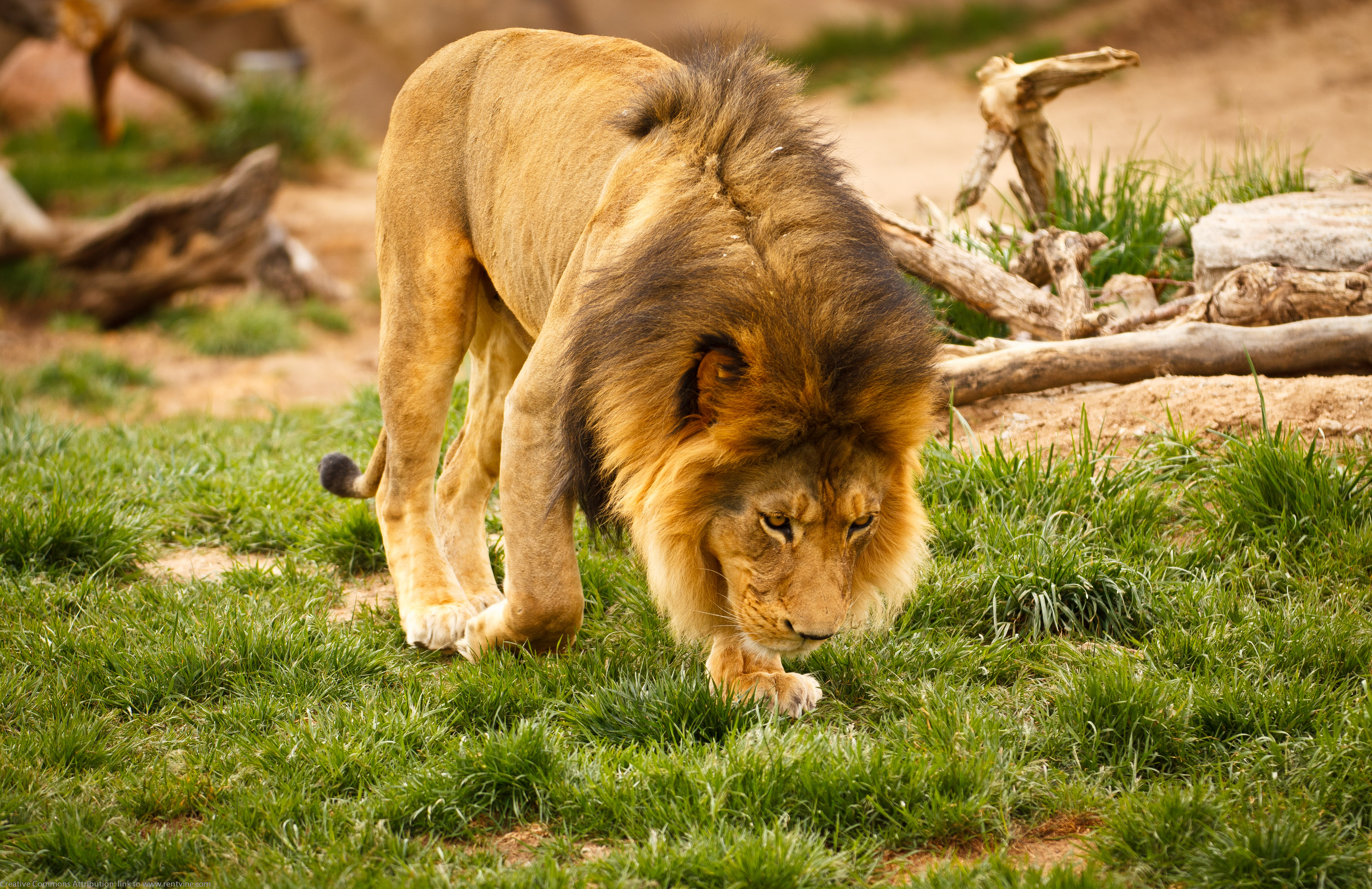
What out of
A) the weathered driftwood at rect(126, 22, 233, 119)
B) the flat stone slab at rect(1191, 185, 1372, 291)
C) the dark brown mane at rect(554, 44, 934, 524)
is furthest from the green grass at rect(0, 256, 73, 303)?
the flat stone slab at rect(1191, 185, 1372, 291)

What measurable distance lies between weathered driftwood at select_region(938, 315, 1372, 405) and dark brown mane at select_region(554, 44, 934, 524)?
1.54 metres

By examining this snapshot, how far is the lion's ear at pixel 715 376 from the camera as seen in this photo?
2590 mm

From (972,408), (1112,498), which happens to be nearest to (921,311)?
(1112,498)

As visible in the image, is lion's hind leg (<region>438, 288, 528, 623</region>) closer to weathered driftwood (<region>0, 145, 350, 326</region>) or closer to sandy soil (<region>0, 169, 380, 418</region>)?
sandy soil (<region>0, 169, 380, 418</region>)

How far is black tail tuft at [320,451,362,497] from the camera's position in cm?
405

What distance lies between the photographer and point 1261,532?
3.58 meters

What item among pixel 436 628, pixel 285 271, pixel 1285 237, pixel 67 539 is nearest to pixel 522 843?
pixel 436 628

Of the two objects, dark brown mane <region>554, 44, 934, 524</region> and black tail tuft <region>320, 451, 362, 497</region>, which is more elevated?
dark brown mane <region>554, 44, 934, 524</region>

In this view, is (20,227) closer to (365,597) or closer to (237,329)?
(237,329)

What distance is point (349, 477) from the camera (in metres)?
4.08

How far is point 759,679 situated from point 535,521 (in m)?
0.71

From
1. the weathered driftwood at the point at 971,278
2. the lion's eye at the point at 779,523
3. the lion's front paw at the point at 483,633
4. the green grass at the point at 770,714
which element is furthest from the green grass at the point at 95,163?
the lion's eye at the point at 779,523

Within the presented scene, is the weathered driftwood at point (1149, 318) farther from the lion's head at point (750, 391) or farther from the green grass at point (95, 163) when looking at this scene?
the green grass at point (95, 163)

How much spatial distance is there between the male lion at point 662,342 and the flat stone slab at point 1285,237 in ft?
8.05
